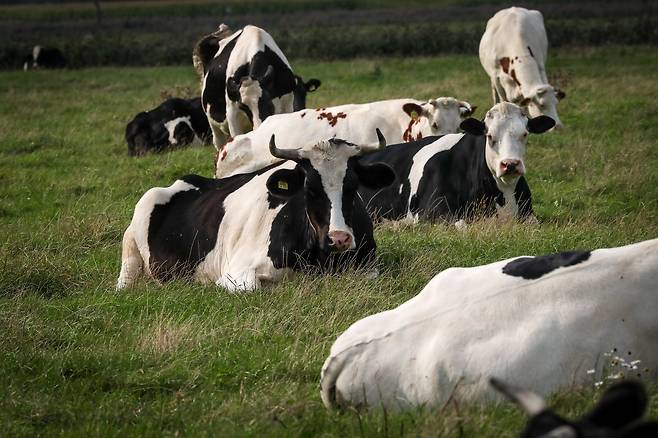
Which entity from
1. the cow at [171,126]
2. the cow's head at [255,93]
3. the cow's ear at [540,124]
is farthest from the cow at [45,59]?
the cow's ear at [540,124]

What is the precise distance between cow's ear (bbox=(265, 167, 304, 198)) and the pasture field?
2.80ft

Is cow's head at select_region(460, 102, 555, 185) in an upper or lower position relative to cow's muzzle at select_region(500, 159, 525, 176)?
upper

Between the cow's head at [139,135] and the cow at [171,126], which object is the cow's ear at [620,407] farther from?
the cow at [171,126]

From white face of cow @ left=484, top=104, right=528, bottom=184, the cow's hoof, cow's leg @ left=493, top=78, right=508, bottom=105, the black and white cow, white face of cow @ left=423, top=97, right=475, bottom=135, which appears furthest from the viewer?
cow's leg @ left=493, top=78, right=508, bottom=105

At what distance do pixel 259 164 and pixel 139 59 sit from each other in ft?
89.8

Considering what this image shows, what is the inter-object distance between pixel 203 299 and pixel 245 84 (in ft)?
30.2

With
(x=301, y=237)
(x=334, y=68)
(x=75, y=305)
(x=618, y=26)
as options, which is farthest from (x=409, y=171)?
(x=618, y=26)

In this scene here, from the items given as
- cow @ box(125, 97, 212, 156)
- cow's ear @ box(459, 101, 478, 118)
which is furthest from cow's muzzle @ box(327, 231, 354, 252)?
cow @ box(125, 97, 212, 156)

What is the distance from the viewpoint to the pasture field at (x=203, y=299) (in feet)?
18.5

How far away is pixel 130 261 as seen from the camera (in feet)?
33.8

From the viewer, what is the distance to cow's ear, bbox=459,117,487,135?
1182 centimetres

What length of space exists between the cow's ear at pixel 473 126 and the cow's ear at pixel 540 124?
1.54 ft

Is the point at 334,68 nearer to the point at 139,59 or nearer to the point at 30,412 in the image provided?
the point at 139,59

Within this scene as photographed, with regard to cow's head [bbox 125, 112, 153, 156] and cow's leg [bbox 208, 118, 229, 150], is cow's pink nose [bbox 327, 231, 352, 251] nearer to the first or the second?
cow's leg [bbox 208, 118, 229, 150]
